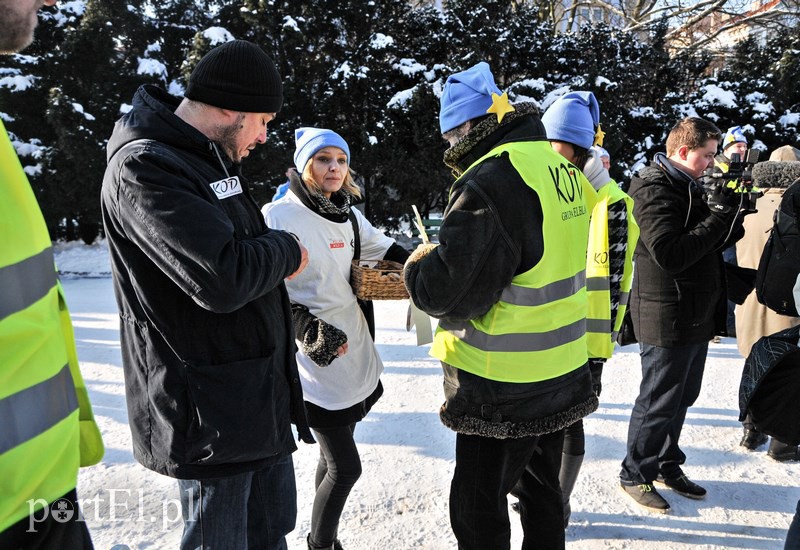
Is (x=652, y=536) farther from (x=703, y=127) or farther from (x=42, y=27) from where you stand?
(x=42, y=27)

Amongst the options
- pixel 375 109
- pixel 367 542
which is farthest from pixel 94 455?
pixel 375 109

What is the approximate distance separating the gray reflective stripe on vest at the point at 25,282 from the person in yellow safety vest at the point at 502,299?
1.15m

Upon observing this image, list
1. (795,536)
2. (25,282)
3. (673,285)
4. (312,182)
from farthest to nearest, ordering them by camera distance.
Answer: (673,285)
(312,182)
(795,536)
(25,282)

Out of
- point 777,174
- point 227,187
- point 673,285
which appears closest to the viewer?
point 227,187

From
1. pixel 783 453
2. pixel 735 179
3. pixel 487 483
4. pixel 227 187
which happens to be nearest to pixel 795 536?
pixel 487 483

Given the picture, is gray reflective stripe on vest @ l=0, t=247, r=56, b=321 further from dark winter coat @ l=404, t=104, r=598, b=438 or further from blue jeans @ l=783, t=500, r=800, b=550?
blue jeans @ l=783, t=500, r=800, b=550

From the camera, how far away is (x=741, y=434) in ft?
13.2

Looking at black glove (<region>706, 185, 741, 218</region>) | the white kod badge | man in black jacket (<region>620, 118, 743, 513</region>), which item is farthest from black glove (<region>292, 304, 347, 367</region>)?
black glove (<region>706, 185, 741, 218</region>)

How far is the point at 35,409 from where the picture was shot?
1.10m

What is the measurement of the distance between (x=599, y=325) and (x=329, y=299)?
131 centimetres

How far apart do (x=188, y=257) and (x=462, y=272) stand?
2.82ft

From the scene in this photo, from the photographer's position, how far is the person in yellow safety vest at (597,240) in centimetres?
270

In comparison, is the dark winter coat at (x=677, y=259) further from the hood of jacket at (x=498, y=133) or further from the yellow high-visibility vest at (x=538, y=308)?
the hood of jacket at (x=498, y=133)

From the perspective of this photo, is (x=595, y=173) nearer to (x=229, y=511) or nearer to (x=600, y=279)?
(x=600, y=279)
